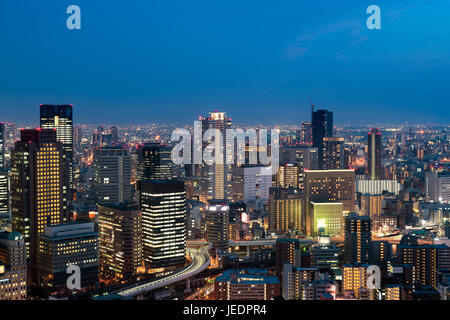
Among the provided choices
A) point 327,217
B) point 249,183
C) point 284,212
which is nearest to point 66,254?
point 284,212

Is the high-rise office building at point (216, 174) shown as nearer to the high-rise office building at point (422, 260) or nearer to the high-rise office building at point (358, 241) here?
the high-rise office building at point (358, 241)

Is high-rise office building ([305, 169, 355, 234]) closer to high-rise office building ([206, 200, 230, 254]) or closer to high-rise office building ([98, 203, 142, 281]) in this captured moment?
high-rise office building ([206, 200, 230, 254])

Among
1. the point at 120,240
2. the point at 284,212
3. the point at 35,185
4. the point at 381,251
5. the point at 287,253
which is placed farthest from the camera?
the point at 284,212

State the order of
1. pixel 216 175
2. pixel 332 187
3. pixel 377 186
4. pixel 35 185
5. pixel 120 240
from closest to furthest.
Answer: pixel 35 185, pixel 120 240, pixel 332 187, pixel 216 175, pixel 377 186

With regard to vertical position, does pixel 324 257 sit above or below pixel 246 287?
below

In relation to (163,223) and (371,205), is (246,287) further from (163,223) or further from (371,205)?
(371,205)

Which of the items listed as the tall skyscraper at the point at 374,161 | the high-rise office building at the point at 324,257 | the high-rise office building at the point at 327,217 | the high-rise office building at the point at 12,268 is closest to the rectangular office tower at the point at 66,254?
the high-rise office building at the point at 12,268
